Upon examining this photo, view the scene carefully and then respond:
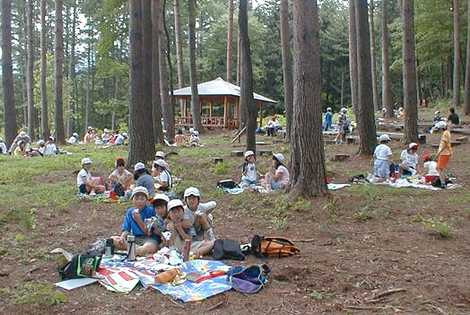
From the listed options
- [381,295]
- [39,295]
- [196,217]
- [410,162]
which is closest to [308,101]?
[196,217]

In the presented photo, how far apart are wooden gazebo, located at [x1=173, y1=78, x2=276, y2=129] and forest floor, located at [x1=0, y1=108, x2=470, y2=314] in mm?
18751

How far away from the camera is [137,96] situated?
14000 millimetres

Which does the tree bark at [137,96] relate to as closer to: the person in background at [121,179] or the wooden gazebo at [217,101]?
the person in background at [121,179]

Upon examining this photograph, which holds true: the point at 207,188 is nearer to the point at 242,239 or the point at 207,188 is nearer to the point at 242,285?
the point at 242,239

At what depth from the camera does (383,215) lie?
923cm

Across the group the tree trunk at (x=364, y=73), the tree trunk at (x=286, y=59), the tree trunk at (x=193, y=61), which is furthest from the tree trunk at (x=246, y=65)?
the tree trunk at (x=193, y=61)

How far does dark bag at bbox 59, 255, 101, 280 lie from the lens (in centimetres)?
602

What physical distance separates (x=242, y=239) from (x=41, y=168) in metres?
9.58

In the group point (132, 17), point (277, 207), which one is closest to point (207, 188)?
point (277, 207)

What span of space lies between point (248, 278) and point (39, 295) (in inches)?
84.1

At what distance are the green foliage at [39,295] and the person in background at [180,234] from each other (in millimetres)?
1688

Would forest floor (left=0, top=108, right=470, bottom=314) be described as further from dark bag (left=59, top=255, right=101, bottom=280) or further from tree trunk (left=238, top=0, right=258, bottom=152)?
tree trunk (left=238, top=0, right=258, bottom=152)

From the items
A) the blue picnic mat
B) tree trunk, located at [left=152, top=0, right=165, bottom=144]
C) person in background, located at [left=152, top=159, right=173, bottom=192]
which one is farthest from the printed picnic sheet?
tree trunk, located at [left=152, top=0, right=165, bottom=144]

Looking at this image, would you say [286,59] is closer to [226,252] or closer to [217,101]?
[226,252]
